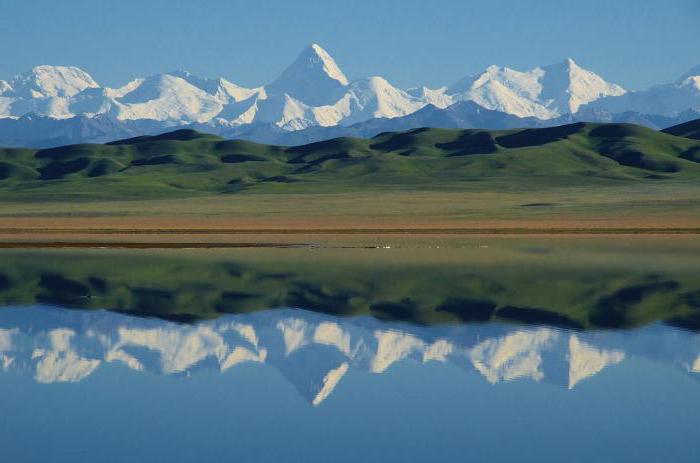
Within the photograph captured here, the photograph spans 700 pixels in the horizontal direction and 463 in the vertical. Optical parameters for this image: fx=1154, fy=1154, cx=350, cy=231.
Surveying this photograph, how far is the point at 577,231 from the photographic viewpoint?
10756 cm

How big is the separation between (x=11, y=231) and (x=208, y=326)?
3191 inches

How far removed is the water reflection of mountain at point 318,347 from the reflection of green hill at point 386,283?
241cm

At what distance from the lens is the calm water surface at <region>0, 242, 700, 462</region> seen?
69.5 feet

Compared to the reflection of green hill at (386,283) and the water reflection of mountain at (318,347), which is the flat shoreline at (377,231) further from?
the water reflection of mountain at (318,347)

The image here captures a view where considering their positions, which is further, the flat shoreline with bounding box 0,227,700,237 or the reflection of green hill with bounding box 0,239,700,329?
the flat shoreline with bounding box 0,227,700,237

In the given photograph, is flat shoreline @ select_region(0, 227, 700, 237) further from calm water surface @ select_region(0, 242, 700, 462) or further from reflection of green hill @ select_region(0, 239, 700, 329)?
calm water surface @ select_region(0, 242, 700, 462)

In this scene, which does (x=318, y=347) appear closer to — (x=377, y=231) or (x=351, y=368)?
(x=351, y=368)

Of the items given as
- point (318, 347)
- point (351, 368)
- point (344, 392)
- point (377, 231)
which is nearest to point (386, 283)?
point (318, 347)

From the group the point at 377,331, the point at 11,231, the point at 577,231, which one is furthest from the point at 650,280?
the point at 11,231

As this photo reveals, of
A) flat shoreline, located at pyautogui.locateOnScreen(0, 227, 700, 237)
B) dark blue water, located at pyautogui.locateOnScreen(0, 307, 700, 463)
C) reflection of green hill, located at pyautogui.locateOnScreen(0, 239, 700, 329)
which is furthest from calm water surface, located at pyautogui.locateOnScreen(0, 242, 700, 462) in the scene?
flat shoreline, located at pyautogui.locateOnScreen(0, 227, 700, 237)

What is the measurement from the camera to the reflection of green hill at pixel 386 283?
134ft

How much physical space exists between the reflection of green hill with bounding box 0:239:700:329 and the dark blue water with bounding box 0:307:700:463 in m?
4.42

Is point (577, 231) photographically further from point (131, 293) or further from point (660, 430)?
point (660, 430)

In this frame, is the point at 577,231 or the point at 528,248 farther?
the point at 577,231
